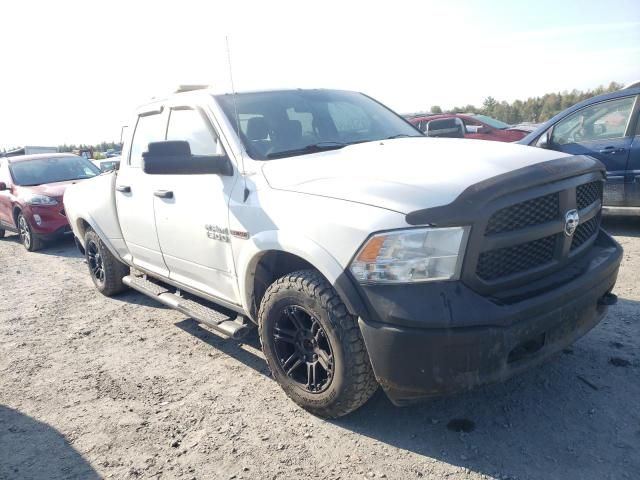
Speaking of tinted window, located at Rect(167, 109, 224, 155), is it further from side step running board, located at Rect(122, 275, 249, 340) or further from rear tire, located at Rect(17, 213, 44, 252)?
rear tire, located at Rect(17, 213, 44, 252)

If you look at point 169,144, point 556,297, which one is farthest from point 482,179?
point 169,144

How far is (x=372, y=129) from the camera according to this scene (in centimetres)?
374

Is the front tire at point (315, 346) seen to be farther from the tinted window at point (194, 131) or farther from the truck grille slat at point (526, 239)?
the tinted window at point (194, 131)

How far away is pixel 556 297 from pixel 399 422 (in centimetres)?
108

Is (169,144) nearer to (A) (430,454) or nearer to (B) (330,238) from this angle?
(B) (330,238)

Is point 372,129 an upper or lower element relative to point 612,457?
upper

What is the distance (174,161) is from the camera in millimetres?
2957

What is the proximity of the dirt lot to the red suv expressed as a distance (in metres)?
4.95

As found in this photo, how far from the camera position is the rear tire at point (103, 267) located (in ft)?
17.1

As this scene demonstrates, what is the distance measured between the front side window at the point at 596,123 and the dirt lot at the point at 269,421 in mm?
2779

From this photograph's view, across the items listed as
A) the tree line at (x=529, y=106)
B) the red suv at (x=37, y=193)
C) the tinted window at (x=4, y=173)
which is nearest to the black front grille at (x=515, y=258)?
the red suv at (x=37, y=193)

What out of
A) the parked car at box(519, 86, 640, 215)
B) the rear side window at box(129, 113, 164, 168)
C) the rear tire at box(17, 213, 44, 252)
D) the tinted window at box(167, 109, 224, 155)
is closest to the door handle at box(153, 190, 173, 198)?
the tinted window at box(167, 109, 224, 155)

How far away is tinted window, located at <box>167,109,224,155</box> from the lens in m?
3.37

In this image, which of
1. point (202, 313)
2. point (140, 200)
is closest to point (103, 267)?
point (140, 200)
